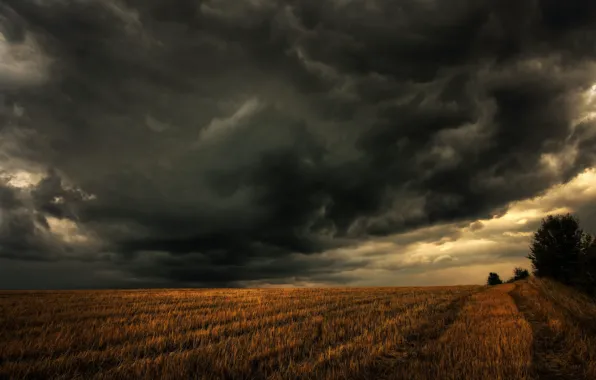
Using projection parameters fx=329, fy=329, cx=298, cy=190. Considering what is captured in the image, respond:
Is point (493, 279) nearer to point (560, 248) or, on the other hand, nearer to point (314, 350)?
point (560, 248)

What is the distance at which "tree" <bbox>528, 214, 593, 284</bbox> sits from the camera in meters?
43.7

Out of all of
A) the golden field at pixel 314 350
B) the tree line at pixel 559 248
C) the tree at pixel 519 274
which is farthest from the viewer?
the tree at pixel 519 274

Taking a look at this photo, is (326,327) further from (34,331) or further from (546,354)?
(34,331)

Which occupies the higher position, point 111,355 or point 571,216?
point 571,216

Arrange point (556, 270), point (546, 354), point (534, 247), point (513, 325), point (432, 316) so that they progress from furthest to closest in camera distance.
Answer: point (534, 247), point (556, 270), point (432, 316), point (513, 325), point (546, 354)

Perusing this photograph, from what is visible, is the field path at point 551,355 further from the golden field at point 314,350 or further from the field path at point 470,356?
the field path at point 470,356

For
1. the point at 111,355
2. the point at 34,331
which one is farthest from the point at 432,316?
the point at 34,331

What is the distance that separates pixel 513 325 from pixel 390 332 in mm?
4731

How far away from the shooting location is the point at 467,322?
13.2m

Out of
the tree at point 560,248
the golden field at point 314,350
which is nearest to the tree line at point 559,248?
the tree at point 560,248

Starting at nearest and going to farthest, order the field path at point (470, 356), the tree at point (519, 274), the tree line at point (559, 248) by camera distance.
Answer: the field path at point (470, 356) < the tree line at point (559, 248) < the tree at point (519, 274)

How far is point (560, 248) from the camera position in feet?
149

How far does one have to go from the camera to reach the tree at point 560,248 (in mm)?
43688

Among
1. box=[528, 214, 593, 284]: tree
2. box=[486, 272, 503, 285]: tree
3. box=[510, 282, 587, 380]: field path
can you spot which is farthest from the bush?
box=[486, 272, 503, 285]: tree
